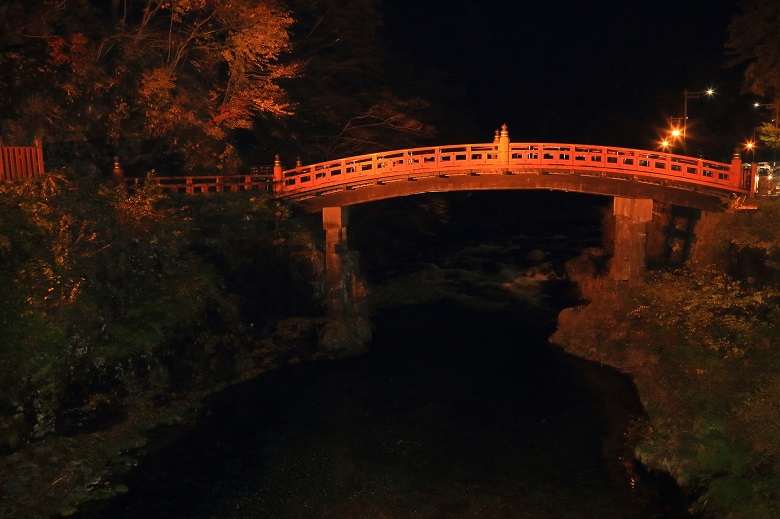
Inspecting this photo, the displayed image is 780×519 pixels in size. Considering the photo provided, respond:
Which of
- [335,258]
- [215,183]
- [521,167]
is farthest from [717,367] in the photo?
[215,183]

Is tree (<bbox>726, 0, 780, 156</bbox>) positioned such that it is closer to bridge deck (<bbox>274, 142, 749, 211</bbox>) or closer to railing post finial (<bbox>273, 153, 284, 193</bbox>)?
bridge deck (<bbox>274, 142, 749, 211</bbox>)

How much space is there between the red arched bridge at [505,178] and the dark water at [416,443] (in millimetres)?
6776

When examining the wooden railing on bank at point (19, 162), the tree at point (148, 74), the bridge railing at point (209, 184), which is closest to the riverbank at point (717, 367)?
the bridge railing at point (209, 184)

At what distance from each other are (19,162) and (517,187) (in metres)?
18.2

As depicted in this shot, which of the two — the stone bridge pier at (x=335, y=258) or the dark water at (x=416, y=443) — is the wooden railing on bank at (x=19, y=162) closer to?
Answer: the dark water at (x=416, y=443)

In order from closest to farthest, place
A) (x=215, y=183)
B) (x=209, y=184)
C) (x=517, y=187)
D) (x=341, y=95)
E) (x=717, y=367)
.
A: (x=717, y=367)
(x=209, y=184)
(x=215, y=183)
(x=517, y=187)
(x=341, y=95)

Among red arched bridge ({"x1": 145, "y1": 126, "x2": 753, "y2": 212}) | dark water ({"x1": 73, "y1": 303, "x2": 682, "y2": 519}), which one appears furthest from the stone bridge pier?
dark water ({"x1": 73, "y1": 303, "x2": 682, "y2": 519})

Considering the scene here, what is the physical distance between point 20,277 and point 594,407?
17.9 meters

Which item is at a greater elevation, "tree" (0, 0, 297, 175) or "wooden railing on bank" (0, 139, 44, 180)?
"tree" (0, 0, 297, 175)

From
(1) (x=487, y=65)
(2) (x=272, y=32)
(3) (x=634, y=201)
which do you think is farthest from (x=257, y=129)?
(1) (x=487, y=65)

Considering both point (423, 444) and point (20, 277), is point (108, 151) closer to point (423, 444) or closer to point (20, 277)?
point (20, 277)

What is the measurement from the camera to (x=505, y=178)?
2983 cm

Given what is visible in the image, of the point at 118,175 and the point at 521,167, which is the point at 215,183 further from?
the point at 521,167

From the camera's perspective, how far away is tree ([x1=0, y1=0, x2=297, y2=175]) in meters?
28.7
